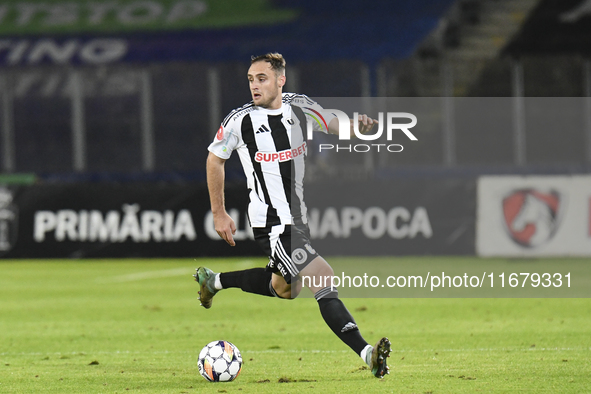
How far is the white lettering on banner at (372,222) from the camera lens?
14.1 metres

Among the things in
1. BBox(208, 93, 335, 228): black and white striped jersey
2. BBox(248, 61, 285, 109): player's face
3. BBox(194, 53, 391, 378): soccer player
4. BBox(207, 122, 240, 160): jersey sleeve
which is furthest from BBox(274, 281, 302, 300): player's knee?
BBox(248, 61, 285, 109): player's face

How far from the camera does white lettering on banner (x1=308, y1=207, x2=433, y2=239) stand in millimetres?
14070

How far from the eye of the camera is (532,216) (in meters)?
13.5

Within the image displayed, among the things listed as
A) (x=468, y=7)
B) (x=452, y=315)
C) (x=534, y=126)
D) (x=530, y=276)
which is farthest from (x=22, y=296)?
(x=468, y=7)

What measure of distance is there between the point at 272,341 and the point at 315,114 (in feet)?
7.08

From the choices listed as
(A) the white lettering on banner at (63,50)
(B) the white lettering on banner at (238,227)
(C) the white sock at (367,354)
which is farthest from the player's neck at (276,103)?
(A) the white lettering on banner at (63,50)

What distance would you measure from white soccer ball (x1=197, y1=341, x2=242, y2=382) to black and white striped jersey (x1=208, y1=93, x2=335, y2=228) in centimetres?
83

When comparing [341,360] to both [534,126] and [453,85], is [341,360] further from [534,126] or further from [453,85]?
[453,85]

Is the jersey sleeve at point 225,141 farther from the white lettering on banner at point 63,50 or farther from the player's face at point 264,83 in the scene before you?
the white lettering on banner at point 63,50

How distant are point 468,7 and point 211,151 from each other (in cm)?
1909

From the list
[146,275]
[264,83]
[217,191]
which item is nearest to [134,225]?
[146,275]

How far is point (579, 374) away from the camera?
5.64 meters

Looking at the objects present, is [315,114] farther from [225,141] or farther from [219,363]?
[219,363]

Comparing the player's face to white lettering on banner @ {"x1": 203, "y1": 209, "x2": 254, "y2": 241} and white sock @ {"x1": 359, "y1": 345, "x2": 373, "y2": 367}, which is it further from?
white lettering on banner @ {"x1": 203, "y1": 209, "x2": 254, "y2": 241}
